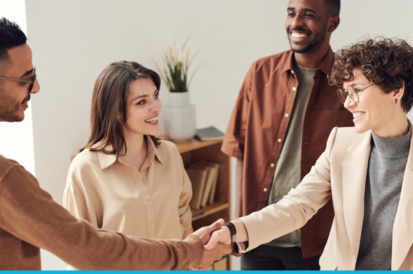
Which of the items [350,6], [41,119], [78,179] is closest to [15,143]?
[41,119]

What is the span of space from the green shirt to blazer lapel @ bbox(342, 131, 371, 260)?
1.43 feet

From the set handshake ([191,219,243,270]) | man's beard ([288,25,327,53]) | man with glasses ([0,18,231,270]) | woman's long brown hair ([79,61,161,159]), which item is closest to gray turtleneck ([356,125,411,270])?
handshake ([191,219,243,270])

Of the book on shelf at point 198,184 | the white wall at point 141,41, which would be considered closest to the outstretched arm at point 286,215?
the book on shelf at point 198,184

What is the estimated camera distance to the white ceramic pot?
3.11 m

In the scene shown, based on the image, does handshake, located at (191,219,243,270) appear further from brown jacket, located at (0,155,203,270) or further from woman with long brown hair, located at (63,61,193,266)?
brown jacket, located at (0,155,203,270)

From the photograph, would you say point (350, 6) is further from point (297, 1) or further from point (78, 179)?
point (78, 179)

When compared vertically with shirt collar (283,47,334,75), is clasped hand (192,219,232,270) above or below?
below

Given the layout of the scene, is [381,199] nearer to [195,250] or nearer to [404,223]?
[404,223]

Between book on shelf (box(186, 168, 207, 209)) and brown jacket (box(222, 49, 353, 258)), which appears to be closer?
brown jacket (box(222, 49, 353, 258))

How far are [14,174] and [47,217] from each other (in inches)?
6.2

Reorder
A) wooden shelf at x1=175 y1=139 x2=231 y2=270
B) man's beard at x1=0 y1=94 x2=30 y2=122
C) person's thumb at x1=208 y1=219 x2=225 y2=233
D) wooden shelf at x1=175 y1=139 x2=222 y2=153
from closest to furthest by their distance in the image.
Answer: man's beard at x1=0 y1=94 x2=30 y2=122, person's thumb at x1=208 y1=219 x2=225 y2=233, wooden shelf at x1=175 y1=139 x2=222 y2=153, wooden shelf at x1=175 y1=139 x2=231 y2=270

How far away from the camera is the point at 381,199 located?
1.70 meters

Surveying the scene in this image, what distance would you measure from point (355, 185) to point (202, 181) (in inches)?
63.0

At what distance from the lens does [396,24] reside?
10.6ft
